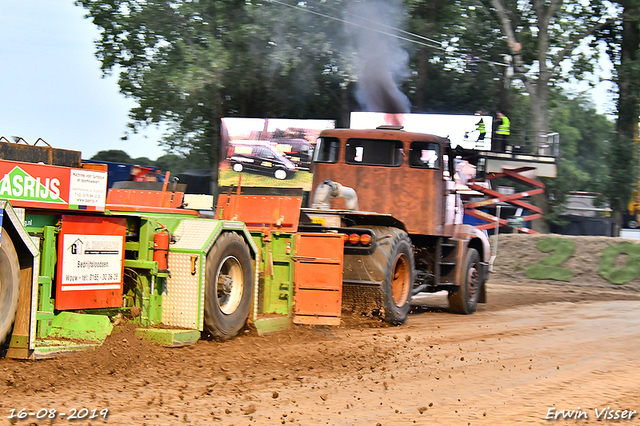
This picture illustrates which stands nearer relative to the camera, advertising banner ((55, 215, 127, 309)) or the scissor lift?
advertising banner ((55, 215, 127, 309))

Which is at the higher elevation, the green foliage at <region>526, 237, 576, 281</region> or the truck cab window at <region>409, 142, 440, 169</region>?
the truck cab window at <region>409, 142, 440, 169</region>

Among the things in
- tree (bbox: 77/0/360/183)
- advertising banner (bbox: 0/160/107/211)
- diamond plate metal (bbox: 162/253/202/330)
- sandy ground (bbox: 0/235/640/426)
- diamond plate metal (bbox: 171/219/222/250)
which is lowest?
sandy ground (bbox: 0/235/640/426)

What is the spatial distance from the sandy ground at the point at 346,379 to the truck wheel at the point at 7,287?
13.6 inches

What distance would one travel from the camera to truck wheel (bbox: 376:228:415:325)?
10.2 meters

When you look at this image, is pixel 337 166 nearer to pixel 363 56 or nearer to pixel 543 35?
pixel 363 56

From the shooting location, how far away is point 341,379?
6711 millimetres

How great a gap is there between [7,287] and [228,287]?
261 centimetres

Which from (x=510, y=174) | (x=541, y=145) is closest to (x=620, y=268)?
(x=510, y=174)

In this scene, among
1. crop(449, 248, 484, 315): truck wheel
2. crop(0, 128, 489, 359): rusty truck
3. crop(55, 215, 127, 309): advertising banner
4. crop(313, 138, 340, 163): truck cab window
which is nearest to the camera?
crop(0, 128, 489, 359): rusty truck

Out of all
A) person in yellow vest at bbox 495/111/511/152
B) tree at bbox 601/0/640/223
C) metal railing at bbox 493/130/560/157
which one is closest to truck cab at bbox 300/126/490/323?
person in yellow vest at bbox 495/111/511/152

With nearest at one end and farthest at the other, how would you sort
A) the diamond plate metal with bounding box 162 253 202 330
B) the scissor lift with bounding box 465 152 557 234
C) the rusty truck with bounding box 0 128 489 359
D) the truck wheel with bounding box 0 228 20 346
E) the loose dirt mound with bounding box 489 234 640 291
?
the truck wheel with bounding box 0 228 20 346 < the rusty truck with bounding box 0 128 489 359 < the diamond plate metal with bounding box 162 253 202 330 < the loose dirt mound with bounding box 489 234 640 291 < the scissor lift with bounding box 465 152 557 234

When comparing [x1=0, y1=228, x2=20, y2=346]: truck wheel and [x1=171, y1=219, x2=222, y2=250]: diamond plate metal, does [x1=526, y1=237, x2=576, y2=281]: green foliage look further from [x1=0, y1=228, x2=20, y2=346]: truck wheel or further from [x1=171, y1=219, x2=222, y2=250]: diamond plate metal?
[x1=0, y1=228, x2=20, y2=346]: truck wheel

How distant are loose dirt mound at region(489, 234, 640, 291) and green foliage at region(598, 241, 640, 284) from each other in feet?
0.27

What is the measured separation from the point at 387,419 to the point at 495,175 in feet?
86.7
